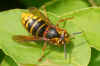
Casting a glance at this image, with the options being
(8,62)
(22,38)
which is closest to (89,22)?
(22,38)

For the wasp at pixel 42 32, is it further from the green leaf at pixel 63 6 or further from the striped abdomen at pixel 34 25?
the green leaf at pixel 63 6

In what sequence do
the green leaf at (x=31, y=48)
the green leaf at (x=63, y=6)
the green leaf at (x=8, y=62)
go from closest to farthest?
1. the green leaf at (x=31, y=48)
2. the green leaf at (x=8, y=62)
3. the green leaf at (x=63, y=6)

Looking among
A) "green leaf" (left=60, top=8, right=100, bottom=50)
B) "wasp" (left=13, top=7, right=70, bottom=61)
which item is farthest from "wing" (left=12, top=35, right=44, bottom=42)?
"green leaf" (left=60, top=8, right=100, bottom=50)

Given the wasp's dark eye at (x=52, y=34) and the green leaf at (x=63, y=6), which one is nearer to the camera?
the wasp's dark eye at (x=52, y=34)

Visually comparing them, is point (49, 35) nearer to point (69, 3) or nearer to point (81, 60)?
point (81, 60)

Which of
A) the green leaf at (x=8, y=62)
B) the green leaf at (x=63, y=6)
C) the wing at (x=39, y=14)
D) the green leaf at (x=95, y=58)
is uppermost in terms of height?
the wing at (x=39, y=14)

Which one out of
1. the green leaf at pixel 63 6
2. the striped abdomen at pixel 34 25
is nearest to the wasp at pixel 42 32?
the striped abdomen at pixel 34 25

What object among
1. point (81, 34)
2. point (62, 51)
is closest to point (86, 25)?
point (81, 34)
